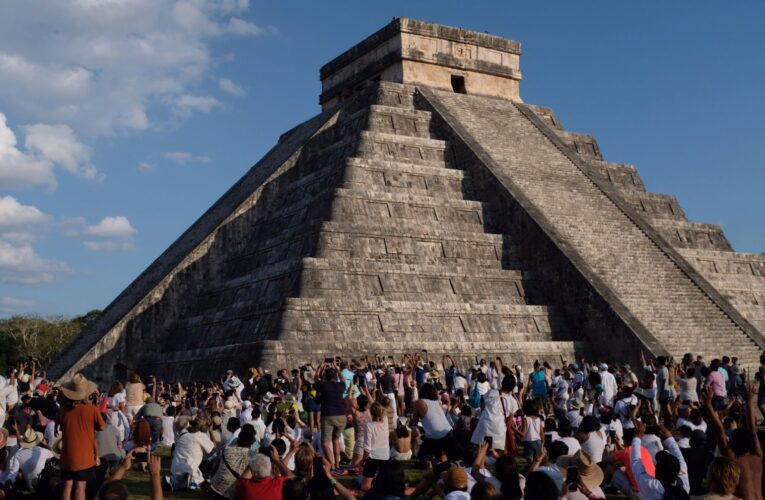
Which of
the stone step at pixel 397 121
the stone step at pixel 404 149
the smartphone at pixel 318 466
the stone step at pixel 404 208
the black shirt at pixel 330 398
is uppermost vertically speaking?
the stone step at pixel 397 121

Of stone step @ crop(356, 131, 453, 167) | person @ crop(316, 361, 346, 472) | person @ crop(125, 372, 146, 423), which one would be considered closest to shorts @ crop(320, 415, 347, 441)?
person @ crop(316, 361, 346, 472)

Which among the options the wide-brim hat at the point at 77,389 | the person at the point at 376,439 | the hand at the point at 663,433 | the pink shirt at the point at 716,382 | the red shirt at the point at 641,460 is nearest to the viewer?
the wide-brim hat at the point at 77,389

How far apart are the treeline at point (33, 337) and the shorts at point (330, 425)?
4755 cm

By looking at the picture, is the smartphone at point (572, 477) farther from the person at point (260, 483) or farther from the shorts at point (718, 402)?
the shorts at point (718, 402)

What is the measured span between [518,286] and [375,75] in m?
13.5

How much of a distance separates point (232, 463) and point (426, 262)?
579 inches

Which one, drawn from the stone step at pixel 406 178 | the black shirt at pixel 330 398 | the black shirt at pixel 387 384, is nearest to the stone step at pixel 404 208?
the stone step at pixel 406 178

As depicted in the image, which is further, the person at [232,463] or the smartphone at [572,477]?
the person at [232,463]

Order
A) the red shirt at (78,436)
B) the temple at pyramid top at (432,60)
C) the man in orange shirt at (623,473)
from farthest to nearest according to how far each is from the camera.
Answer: the temple at pyramid top at (432,60) → the man in orange shirt at (623,473) → the red shirt at (78,436)

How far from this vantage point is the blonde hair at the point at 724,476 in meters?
6.82

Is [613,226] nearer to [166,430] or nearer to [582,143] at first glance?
[582,143]

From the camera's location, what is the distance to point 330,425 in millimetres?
12672

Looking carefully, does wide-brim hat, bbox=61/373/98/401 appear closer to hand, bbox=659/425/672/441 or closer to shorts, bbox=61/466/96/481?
shorts, bbox=61/466/96/481

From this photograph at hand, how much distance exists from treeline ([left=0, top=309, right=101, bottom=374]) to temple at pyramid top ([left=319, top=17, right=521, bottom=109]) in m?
31.1
